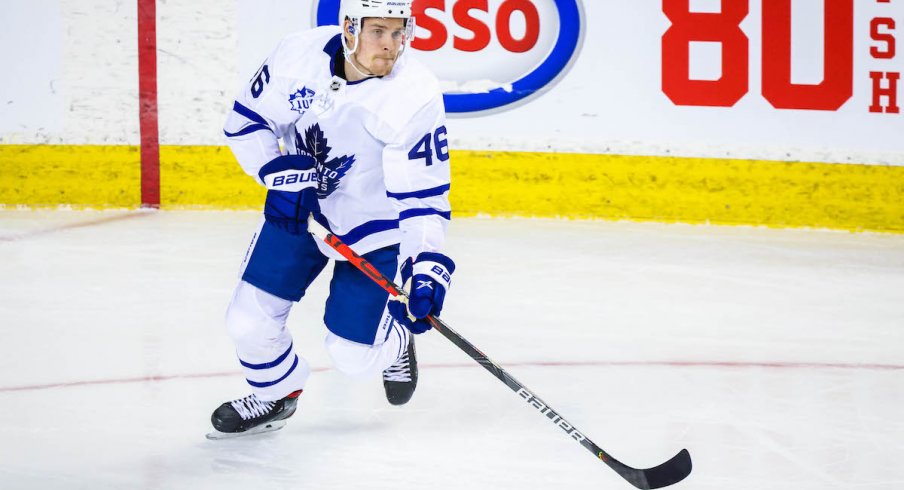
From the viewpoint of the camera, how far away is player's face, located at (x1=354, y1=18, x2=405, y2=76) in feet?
8.29

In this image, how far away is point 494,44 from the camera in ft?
17.4

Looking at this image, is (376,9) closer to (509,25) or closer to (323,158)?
(323,158)

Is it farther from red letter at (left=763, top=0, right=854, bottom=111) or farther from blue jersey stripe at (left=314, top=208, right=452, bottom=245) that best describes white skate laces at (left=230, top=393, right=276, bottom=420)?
red letter at (left=763, top=0, right=854, bottom=111)

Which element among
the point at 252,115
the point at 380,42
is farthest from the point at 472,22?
the point at 380,42

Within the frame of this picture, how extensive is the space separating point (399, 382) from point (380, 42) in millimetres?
859

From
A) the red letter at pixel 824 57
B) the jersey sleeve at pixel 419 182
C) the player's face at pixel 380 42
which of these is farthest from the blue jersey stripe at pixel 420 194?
the red letter at pixel 824 57

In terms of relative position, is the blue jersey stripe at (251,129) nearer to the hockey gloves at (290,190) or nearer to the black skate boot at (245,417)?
the hockey gloves at (290,190)

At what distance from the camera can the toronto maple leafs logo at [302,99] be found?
2.64 m

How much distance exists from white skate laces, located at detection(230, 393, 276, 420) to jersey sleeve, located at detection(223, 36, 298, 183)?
0.48 m

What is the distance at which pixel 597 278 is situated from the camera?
14.5 feet

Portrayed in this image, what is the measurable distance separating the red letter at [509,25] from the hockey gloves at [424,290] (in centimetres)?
287

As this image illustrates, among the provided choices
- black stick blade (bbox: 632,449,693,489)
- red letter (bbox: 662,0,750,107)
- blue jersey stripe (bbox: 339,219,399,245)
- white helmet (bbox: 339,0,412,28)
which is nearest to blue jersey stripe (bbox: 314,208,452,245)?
blue jersey stripe (bbox: 339,219,399,245)

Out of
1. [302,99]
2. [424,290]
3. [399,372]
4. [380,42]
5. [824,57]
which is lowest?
[399,372]

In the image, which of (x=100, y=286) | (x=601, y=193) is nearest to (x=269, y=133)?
(x=100, y=286)
